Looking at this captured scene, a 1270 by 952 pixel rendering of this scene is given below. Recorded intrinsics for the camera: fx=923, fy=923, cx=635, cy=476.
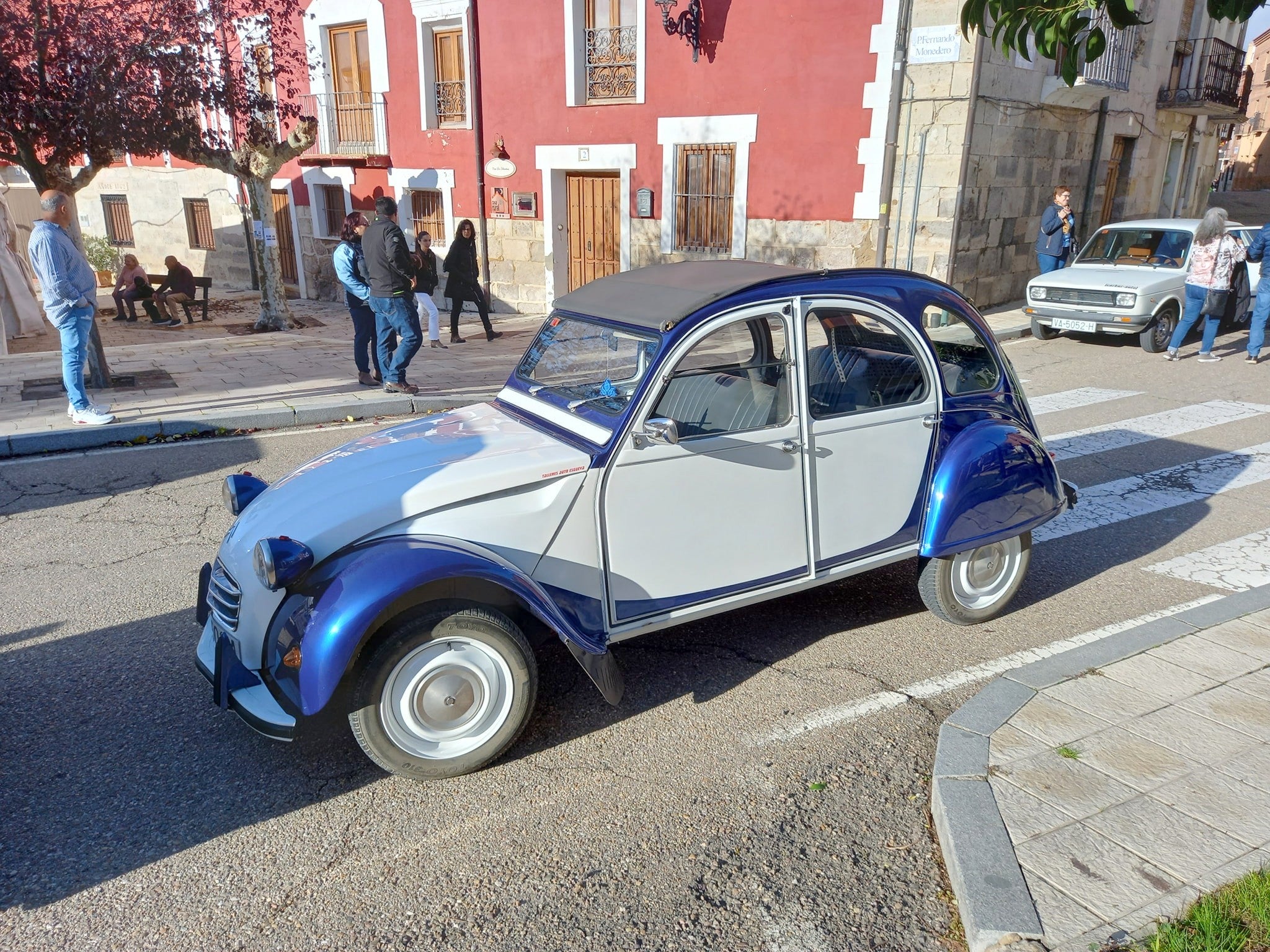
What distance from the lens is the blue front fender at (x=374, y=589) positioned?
3137mm

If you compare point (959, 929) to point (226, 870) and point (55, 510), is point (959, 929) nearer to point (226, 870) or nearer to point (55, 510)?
point (226, 870)

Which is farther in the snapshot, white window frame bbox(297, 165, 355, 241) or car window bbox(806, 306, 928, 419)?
white window frame bbox(297, 165, 355, 241)

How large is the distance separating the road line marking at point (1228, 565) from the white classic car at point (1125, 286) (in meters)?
6.69

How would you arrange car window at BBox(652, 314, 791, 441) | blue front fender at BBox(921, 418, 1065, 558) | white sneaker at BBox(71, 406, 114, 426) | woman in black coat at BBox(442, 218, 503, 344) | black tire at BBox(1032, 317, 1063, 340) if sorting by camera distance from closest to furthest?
car window at BBox(652, 314, 791, 441) < blue front fender at BBox(921, 418, 1065, 558) < white sneaker at BBox(71, 406, 114, 426) < black tire at BBox(1032, 317, 1063, 340) < woman in black coat at BBox(442, 218, 503, 344)

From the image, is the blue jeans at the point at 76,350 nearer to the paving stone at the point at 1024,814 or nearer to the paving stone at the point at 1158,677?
the paving stone at the point at 1024,814

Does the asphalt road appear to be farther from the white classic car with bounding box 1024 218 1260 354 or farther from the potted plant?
the potted plant

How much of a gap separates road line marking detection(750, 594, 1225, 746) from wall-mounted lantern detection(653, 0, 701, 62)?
1288cm

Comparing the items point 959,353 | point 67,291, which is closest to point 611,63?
point 67,291

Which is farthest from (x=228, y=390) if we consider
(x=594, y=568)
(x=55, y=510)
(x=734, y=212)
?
(x=734, y=212)

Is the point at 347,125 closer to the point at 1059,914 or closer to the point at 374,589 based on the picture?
the point at 374,589

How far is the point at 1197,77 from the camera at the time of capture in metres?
20.2

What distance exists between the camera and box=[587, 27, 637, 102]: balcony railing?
52.7ft

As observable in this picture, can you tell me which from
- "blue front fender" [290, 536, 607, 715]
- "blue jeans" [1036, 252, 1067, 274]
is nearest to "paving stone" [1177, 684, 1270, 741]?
"blue front fender" [290, 536, 607, 715]

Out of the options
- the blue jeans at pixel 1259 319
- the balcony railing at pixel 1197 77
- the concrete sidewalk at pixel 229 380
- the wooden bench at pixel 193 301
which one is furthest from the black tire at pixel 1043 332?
the wooden bench at pixel 193 301
